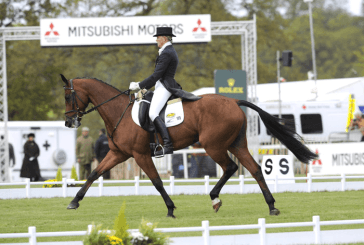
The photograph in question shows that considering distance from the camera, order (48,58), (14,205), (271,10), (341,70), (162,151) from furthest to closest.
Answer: (341,70), (271,10), (48,58), (14,205), (162,151)

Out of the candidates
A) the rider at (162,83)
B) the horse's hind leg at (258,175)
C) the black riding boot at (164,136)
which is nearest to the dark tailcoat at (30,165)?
the rider at (162,83)

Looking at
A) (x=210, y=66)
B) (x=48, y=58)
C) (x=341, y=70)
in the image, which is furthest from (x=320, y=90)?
(x=341, y=70)

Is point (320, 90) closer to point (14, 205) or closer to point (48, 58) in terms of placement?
point (48, 58)

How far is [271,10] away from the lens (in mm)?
37625

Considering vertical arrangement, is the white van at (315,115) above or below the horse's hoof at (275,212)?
above

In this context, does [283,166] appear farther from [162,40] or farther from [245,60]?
[245,60]

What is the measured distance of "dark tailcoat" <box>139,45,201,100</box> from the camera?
9.02 m

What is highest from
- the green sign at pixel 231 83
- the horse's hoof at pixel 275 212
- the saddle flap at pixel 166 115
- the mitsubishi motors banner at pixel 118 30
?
the mitsubishi motors banner at pixel 118 30

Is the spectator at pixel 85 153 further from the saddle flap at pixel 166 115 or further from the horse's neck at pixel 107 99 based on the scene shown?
the saddle flap at pixel 166 115

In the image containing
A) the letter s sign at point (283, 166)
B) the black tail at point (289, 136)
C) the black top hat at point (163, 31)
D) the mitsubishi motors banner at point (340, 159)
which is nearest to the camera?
the black top hat at point (163, 31)

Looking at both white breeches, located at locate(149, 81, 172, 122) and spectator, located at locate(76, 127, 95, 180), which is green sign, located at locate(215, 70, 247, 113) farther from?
white breeches, located at locate(149, 81, 172, 122)

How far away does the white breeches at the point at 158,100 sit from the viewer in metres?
8.96

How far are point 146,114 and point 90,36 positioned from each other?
12.5m

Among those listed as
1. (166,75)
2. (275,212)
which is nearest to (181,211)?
(275,212)
